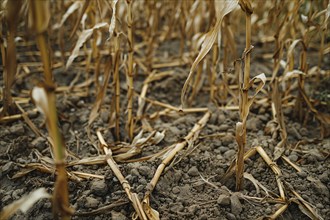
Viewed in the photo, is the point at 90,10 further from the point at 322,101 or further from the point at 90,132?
the point at 322,101

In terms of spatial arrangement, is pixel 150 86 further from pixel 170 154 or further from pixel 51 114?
pixel 51 114

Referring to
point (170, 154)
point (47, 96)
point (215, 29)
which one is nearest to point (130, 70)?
point (170, 154)

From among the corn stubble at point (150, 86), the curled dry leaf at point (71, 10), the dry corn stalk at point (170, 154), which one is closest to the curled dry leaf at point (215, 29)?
the corn stubble at point (150, 86)

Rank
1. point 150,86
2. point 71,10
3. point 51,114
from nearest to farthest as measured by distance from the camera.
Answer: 1. point 51,114
2. point 71,10
3. point 150,86

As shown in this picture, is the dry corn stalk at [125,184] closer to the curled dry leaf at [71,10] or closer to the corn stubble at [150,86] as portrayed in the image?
the corn stubble at [150,86]

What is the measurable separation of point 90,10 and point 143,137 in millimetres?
627

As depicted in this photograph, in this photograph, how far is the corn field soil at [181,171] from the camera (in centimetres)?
107

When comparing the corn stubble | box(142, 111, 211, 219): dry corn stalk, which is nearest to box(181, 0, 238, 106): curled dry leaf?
the corn stubble

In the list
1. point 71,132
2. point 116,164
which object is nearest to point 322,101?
point 116,164

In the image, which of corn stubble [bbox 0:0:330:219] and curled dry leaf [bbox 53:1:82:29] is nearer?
corn stubble [bbox 0:0:330:219]

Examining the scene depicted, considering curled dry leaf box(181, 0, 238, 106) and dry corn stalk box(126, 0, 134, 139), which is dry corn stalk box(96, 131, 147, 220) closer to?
dry corn stalk box(126, 0, 134, 139)

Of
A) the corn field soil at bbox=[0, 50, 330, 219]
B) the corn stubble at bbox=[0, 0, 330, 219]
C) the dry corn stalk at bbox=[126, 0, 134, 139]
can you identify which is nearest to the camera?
the corn stubble at bbox=[0, 0, 330, 219]

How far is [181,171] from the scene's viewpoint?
47.9 inches

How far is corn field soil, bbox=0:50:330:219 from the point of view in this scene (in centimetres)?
107
